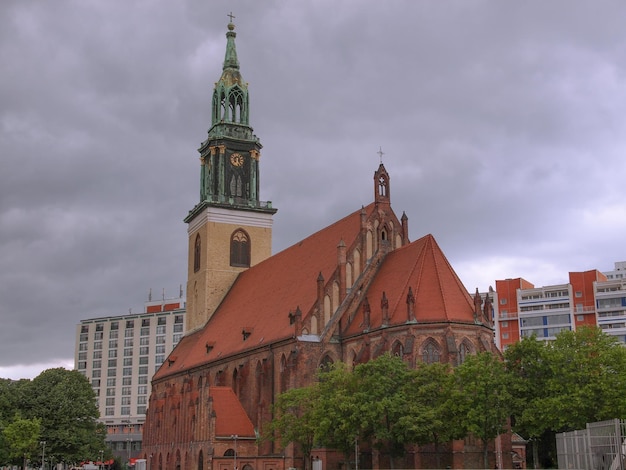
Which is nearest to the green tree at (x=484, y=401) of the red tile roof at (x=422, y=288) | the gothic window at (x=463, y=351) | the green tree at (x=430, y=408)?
the green tree at (x=430, y=408)

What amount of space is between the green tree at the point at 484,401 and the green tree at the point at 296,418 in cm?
907

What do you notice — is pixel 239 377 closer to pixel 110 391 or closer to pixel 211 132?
pixel 211 132

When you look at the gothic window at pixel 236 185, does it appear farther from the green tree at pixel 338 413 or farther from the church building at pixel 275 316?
the green tree at pixel 338 413

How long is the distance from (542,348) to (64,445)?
48.1 m

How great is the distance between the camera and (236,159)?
82.2m

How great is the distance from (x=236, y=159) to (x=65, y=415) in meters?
29.3

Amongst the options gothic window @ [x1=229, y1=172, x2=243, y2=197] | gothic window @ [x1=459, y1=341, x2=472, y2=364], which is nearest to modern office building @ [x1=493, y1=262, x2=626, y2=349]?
gothic window @ [x1=229, y1=172, x2=243, y2=197]

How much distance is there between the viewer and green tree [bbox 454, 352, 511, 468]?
138ft

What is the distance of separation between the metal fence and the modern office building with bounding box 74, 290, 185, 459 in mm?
122965

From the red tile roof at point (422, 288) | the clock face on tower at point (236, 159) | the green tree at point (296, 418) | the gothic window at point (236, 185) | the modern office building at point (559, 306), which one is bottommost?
the green tree at point (296, 418)

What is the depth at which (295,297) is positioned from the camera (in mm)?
62125

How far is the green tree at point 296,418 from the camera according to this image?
4853cm

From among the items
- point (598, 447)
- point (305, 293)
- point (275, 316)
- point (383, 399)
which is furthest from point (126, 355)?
point (598, 447)

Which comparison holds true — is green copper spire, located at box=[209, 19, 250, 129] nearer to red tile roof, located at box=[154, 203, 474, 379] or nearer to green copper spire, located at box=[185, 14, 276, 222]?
green copper spire, located at box=[185, 14, 276, 222]
